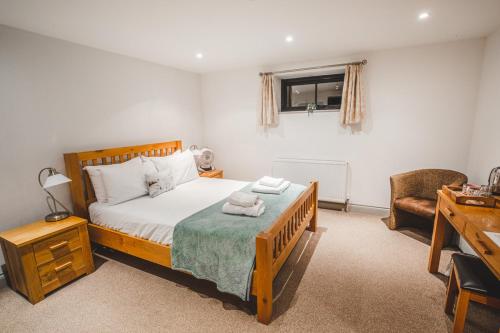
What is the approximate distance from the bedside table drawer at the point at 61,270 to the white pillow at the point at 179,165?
4.35 ft

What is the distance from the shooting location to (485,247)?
1.40 m

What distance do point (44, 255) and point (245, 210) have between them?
1.80m

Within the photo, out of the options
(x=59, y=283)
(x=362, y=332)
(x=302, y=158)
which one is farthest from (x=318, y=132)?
(x=59, y=283)

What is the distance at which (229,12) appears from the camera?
7.07ft

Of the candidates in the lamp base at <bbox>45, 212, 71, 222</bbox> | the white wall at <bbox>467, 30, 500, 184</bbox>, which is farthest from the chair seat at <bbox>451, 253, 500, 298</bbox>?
the lamp base at <bbox>45, 212, 71, 222</bbox>

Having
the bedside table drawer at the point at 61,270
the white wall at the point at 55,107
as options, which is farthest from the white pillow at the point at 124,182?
the bedside table drawer at the point at 61,270

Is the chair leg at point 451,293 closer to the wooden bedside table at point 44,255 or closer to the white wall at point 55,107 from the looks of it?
the wooden bedside table at point 44,255

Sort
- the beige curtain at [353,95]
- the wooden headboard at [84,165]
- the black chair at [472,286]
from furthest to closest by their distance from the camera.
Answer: the beige curtain at [353,95]
the wooden headboard at [84,165]
the black chair at [472,286]

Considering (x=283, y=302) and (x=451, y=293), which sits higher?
(x=451, y=293)

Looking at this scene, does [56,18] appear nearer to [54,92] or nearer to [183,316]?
[54,92]

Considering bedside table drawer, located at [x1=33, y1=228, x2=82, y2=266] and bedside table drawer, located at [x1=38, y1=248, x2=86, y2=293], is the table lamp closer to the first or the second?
bedside table drawer, located at [x1=33, y1=228, x2=82, y2=266]

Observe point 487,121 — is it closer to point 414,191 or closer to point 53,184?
point 414,191

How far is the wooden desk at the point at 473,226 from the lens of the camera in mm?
1347

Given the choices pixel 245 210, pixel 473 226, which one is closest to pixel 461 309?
pixel 473 226
